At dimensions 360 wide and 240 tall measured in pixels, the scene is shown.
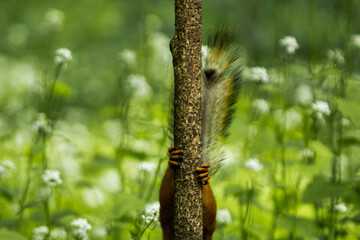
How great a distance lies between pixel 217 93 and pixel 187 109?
0.96ft

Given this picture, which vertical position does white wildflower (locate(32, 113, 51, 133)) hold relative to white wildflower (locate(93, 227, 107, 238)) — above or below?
above

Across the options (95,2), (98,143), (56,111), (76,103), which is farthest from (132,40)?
A: (56,111)

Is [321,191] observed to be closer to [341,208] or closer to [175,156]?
[341,208]

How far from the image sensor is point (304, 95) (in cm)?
411

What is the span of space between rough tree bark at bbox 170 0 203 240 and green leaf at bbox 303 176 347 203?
727 mm

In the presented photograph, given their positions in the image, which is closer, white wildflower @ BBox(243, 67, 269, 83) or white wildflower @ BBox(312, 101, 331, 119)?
white wildflower @ BBox(312, 101, 331, 119)

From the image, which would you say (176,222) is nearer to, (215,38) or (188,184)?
(188,184)

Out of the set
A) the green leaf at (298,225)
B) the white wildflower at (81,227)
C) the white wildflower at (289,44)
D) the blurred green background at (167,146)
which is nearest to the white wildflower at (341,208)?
the blurred green background at (167,146)

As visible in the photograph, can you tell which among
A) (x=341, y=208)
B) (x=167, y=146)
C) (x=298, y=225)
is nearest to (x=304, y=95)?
(x=341, y=208)

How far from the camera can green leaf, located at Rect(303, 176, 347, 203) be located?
234 cm

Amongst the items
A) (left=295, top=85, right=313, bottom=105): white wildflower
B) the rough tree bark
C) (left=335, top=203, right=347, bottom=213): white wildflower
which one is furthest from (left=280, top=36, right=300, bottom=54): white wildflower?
the rough tree bark

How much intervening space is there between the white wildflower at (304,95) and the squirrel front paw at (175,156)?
2.26 m

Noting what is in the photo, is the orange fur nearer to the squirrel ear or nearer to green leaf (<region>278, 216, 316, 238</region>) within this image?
the squirrel ear

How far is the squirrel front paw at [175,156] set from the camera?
1.83m
